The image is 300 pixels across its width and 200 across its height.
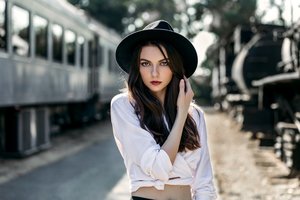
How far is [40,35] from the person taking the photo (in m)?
11.2

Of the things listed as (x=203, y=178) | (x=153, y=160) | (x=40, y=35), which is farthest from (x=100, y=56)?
(x=153, y=160)

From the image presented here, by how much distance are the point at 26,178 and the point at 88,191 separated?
1.44 meters

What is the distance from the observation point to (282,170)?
8.84 metres

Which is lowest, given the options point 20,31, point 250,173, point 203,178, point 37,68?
point 250,173

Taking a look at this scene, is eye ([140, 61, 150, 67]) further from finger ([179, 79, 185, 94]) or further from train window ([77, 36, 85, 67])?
train window ([77, 36, 85, 67])

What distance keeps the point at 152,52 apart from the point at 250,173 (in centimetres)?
684

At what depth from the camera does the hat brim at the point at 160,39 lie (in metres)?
2.04

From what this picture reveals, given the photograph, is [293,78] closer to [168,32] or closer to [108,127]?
[168,32]

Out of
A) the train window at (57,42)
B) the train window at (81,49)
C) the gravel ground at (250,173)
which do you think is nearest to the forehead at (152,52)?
the gravel ground at (250,173)

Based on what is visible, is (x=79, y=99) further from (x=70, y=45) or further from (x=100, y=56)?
(x=100, y=56)

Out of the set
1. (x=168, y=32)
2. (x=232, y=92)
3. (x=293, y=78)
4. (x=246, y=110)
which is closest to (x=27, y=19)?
(x=293, y=78)

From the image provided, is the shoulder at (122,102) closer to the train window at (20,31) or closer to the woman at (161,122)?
the woman at (161,122)

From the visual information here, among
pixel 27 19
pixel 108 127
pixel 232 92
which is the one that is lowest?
pixel 108 127

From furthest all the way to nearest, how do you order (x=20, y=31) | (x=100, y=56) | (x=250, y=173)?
(x=100, y=56) → (x=20, y=31) → (x=250, y=173)
